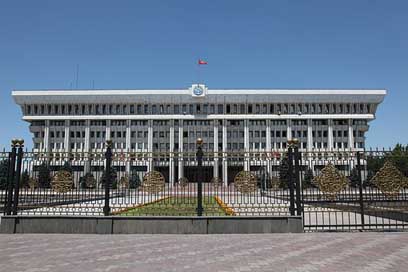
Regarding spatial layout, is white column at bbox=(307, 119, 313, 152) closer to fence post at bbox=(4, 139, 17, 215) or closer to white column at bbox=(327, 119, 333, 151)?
white column at bbox=(327, 119, 333, 151)

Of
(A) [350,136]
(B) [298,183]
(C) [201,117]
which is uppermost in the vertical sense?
(C) [201,117]

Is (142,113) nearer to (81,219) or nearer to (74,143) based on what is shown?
(74,143)

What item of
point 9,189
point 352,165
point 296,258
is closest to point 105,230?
point 9,189

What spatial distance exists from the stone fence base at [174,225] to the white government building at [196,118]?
63.8 m

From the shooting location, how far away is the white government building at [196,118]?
2945 inches

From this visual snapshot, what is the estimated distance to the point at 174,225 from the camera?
11266 mm

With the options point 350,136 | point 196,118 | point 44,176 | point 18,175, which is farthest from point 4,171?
point 350,136

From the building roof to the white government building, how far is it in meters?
0.20

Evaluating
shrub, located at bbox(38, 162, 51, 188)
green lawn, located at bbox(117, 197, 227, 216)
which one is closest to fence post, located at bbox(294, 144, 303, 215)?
green lawn, located at bbox(117, 197, 227, 216)

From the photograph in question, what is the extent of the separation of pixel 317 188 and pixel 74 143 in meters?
73.5

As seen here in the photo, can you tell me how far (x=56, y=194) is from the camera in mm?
12297

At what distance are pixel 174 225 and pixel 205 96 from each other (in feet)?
210

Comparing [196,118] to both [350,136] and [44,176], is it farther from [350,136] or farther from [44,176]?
[44,176]

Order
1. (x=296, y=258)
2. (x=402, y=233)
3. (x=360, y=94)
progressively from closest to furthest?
(x=296, y=258) → (x=402, y=233) → (x=360, y=94)
